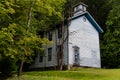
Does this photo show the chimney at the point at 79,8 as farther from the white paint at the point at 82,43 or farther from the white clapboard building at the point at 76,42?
the white paint at the point at 82,43

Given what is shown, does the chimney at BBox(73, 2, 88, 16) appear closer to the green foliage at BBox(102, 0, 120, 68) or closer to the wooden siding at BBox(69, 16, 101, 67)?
the wooden siding at BBox(69, 16, 101, 67)

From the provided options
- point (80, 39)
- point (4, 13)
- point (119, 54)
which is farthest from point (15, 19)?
point (119, 54)

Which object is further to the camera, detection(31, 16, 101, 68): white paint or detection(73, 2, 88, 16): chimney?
detection(73, 2, 88, 16): chimney

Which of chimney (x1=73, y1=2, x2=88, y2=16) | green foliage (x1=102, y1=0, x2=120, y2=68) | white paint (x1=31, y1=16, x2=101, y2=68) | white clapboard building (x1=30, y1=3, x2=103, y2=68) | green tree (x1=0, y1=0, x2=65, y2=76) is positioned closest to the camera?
green tree (x1=0, y1=0, x2=65, y2=76)

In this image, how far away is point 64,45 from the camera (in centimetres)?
4419

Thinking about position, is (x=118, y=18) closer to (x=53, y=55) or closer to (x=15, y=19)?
(x=53, y=55)

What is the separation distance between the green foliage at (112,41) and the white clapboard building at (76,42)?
6135 millimetres

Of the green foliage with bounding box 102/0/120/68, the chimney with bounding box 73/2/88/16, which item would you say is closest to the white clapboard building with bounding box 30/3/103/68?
the chimney with bounding box 73/2/88/16

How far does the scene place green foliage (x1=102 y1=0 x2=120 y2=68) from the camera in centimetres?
5214

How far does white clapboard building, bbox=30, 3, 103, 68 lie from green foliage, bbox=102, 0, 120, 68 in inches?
242

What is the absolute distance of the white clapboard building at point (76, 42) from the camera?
43562mm

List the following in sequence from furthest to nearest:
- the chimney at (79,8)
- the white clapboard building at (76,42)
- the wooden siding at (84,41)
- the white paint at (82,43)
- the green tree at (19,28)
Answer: the chimney at (79,8), the wooden siding at (84,41), the white paint at (82,43), the white clapboard building at (76,42), the green tree at (19,28)

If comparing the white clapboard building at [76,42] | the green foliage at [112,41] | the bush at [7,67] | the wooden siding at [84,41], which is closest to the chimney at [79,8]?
the white clapboard building at [76,42]

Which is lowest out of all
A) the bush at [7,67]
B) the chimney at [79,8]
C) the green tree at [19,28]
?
the bush at [7,67]
